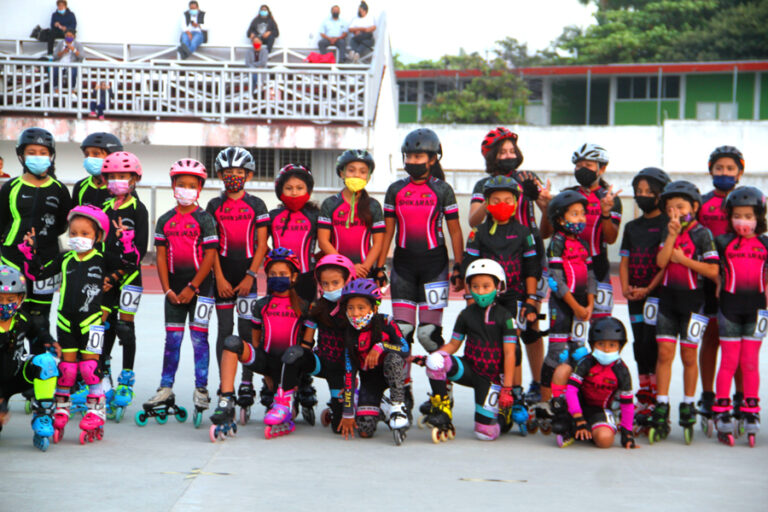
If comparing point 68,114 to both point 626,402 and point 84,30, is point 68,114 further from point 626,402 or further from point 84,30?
point 626,402

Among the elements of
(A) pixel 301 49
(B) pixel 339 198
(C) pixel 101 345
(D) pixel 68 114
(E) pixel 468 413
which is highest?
(A) pixel 301 49

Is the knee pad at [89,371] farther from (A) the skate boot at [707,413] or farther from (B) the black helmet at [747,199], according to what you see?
(B) the black helmet at [747,199]

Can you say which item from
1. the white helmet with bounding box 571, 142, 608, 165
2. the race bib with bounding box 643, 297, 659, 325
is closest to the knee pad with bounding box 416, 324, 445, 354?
the race bib with bounding box 643, 297, 659, 325

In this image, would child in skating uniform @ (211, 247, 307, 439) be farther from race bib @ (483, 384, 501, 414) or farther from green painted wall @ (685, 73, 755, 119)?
green painted wall @ (685, 73, 755, 119)

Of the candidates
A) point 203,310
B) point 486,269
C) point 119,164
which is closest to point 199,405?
point 203,310

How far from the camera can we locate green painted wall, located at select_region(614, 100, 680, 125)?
41125mm

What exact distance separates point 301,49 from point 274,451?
67.8 feet

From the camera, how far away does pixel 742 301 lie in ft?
26.2

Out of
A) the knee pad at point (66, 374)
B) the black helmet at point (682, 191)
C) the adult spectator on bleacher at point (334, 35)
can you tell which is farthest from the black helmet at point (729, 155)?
the adult spectator on bleacher at point (334, 35)

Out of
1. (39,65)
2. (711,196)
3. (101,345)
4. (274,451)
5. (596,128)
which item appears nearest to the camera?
(274,451)

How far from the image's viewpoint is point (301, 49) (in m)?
26.8

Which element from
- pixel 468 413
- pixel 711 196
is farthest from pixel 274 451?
pixel 711 196

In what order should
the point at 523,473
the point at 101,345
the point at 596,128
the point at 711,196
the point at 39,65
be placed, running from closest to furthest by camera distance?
the point at 523,473 → the point at 101,345 → the point at 711,196 → the point at 39,65 → the point at 596,128

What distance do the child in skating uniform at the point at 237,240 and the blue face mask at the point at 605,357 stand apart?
2851mm
